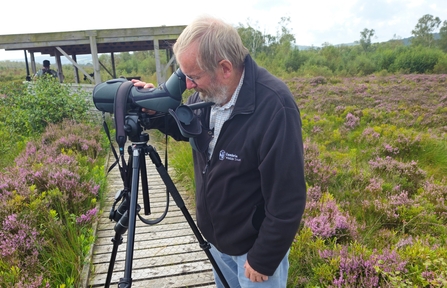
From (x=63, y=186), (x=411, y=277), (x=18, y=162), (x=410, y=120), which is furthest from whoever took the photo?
(x=410, y=120)

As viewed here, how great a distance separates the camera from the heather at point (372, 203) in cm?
217

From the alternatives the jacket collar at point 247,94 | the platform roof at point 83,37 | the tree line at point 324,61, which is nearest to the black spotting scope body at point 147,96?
the jacket collar at point 247,94

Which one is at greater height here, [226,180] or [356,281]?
[226,180]

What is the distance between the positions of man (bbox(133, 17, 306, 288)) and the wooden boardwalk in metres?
1.28

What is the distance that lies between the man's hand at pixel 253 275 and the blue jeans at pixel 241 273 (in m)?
0.07

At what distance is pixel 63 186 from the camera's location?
3.47m

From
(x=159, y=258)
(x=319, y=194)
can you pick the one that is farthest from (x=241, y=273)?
(x=319, y=194)

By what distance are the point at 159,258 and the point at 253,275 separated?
175 cm

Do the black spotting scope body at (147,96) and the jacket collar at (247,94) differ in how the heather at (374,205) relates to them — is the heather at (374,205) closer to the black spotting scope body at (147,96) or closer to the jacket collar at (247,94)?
the jacket collar at (247,94)

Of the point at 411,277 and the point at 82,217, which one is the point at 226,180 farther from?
the point at 82,217

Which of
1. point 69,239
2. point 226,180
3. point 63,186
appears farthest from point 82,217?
point 226,180

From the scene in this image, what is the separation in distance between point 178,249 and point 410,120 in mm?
7698

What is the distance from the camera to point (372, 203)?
3.61m

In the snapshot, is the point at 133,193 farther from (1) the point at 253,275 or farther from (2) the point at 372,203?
(2) the point at 372,203
